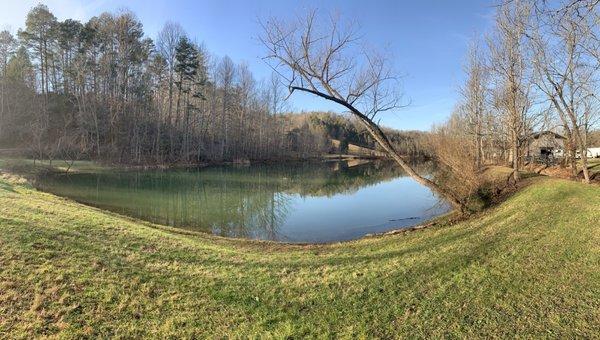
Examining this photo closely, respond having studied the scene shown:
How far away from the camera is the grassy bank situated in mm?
4445

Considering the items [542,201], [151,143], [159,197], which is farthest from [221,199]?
[151,143]

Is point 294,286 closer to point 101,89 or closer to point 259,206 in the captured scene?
point 259,206

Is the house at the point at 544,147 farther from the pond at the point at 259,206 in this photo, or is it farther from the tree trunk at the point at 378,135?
the tree trunk at the point at 378,135

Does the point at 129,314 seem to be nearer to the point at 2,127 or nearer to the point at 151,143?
the point at 151,143

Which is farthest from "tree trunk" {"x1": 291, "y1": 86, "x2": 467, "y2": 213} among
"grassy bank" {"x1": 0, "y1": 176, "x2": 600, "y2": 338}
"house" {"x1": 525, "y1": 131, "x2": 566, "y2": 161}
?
"house" {"x1": 525, "y1": 131, "x2": 566, "y2": 161}

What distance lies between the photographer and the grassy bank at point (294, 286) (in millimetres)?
4445

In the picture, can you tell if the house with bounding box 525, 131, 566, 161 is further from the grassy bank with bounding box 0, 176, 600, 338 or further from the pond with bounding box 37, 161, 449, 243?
the grassy bank with bounding box 0, 176, 600, 338

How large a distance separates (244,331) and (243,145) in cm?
6212

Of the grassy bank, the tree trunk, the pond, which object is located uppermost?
the tree trunk

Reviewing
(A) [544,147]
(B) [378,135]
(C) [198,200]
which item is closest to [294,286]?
(B) [378,135]

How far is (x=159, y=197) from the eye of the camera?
2130 centimetres

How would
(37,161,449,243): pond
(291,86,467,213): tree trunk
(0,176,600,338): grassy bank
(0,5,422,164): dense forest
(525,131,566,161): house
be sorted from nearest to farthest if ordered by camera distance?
(0,176,600,338): grassy bank, (291,86,467,213): tree trunk, (37,161,449,243): pond, (525,131,566,161): house, (0,5,422,164): dense forest

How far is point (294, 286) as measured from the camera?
19.4 ft

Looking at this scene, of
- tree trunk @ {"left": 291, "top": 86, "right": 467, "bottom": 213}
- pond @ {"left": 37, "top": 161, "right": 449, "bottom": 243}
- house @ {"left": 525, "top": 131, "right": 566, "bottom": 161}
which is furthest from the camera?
house @ {"left": 525, "top": 131, "right": 566, "bottom": 161}
